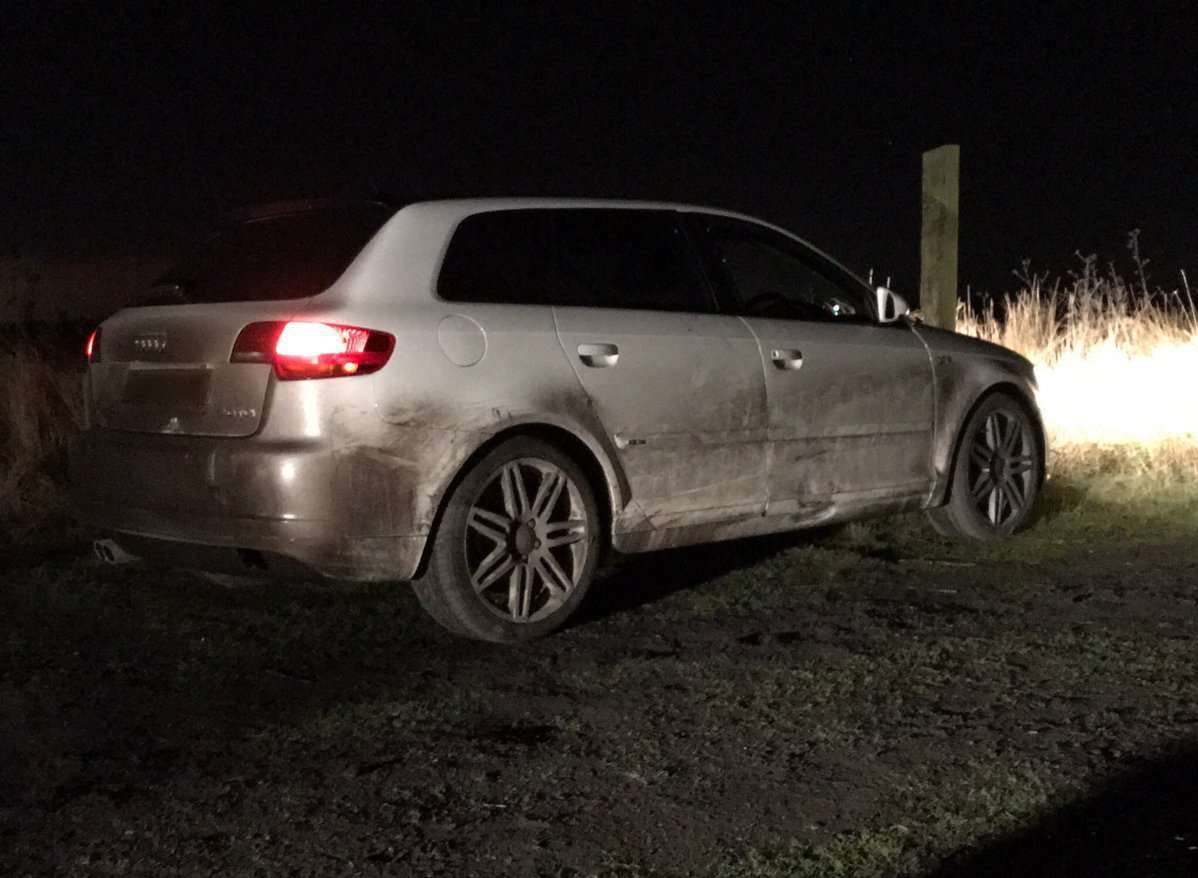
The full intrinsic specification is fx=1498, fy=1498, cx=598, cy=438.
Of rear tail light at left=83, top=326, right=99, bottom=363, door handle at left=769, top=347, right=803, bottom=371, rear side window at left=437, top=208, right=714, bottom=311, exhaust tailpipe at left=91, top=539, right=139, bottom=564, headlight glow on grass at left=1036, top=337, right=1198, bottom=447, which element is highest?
rear side window at left=437, top=208, right=714, bottom=311

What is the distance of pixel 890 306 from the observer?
22.9 feet

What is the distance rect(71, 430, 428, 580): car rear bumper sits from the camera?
5.06 m

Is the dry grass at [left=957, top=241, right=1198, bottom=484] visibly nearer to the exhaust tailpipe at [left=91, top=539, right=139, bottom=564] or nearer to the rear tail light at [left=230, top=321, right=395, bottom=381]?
the rear tail light at [left=230, top=321, right=395, bottom=381]

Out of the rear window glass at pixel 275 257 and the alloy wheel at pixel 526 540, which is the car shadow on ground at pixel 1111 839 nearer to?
the alloy wheel at pixel 526 540

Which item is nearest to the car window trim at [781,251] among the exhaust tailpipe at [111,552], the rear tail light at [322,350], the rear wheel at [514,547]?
the rear wheel at [514,547]

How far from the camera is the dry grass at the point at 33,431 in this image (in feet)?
27.6

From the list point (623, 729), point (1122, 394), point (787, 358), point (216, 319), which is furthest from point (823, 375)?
point (1122, 394)

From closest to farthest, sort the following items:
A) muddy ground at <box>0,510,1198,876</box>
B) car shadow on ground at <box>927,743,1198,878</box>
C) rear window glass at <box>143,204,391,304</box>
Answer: car shadow on ground at <box>927,743,1198,878</box> → muddy ground at <box>0,510,1198,876</box> → rear window glass at <box>143,204,391,304</box>

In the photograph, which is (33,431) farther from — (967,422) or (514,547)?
(967,422)

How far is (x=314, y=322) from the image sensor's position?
5070 millimetres

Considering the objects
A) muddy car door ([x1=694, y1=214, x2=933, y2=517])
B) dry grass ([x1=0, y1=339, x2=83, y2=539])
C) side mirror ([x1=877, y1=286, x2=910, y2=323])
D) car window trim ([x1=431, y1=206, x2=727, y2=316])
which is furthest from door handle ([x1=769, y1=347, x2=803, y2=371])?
dry grass ([x1=0, y1=339, x2=83, y2=539])

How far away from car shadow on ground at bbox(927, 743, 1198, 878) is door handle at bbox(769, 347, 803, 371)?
9.07ft

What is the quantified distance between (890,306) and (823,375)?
64cm

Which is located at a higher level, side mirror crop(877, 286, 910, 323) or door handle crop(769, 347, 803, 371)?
side mirror crop(877, 286, 910, 323)
